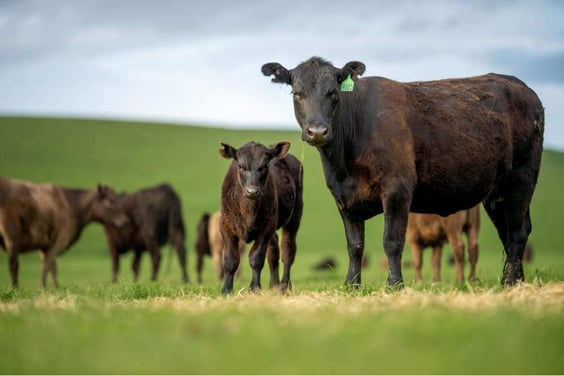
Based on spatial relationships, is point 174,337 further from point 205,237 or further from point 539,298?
point 205,237

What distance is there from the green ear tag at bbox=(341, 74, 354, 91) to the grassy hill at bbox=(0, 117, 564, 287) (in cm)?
2873

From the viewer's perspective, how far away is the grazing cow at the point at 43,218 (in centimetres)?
1848

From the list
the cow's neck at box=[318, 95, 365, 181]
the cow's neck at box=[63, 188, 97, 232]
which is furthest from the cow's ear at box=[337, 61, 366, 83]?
the cow's neck at box=[63, 188, 97, 232]

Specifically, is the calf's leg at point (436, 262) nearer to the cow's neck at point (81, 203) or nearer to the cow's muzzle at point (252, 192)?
the cow's muzzle at point (252, 192)

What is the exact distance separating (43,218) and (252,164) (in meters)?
10.4

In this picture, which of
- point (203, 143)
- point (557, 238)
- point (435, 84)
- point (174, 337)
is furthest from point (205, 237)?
point (203, 143)

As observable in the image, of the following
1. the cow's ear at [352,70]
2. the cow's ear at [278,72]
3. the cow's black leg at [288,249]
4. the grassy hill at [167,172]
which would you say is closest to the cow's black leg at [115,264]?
the cow's black leg at [288,249]

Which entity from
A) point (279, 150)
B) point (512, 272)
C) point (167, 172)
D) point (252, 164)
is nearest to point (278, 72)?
point (252, 164)

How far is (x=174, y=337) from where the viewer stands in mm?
5039

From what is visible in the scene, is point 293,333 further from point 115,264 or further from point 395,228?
point 115,264

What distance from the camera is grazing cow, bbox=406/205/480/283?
16906mm

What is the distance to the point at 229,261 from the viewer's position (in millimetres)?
10836

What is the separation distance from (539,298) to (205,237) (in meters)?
17.7

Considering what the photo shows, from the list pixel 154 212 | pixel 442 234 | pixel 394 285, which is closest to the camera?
pixel 394 285
